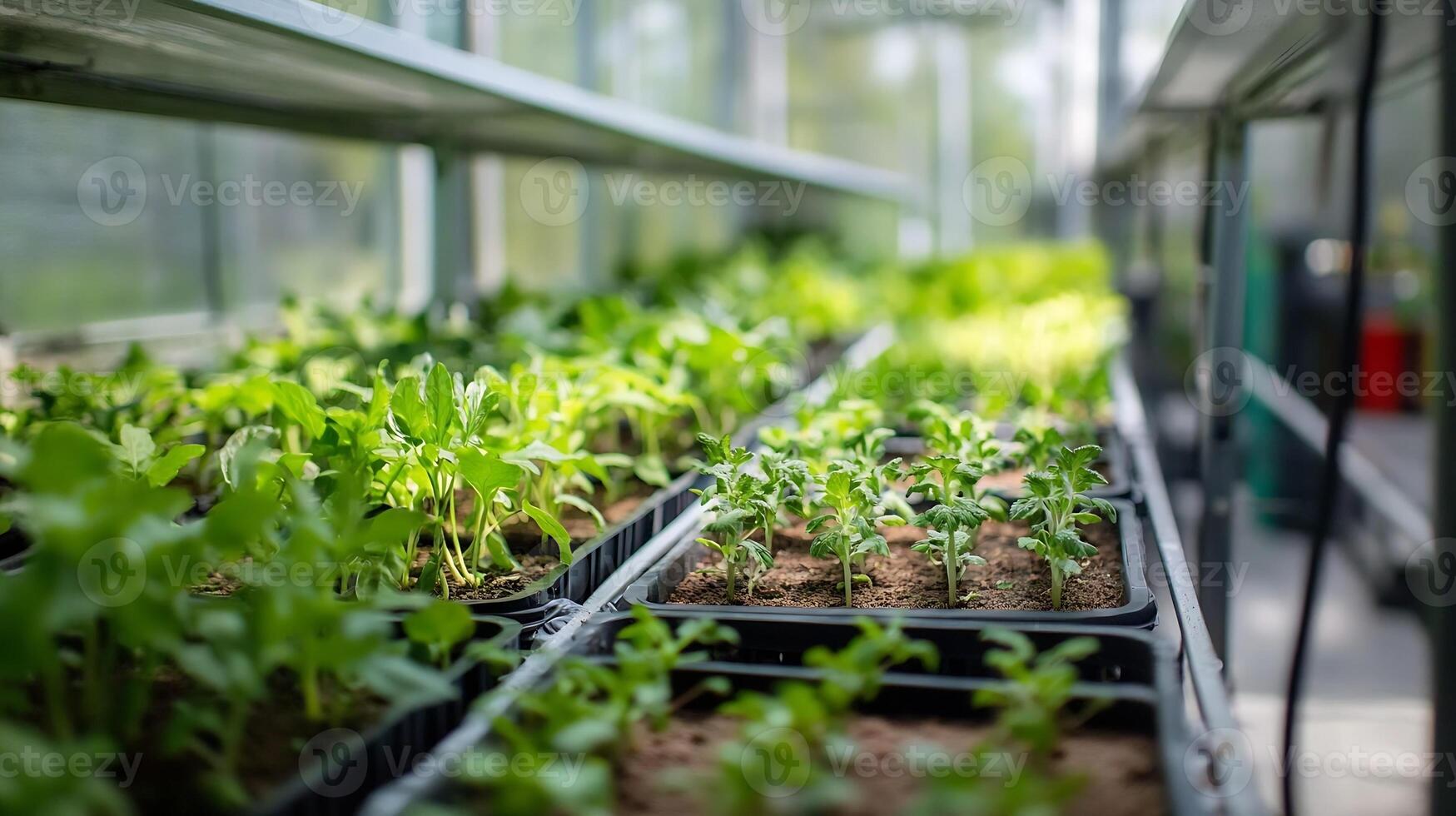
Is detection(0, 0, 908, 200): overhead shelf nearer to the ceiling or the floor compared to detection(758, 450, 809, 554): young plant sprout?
nearer to the ceiling

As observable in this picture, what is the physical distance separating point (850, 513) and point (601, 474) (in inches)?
12.2

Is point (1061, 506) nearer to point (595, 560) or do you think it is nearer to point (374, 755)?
point (595, 560)

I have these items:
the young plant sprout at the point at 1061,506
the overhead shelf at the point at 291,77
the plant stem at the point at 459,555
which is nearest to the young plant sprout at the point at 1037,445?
the young plant sprout at the point at 1061,506

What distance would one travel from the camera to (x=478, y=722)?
783mm

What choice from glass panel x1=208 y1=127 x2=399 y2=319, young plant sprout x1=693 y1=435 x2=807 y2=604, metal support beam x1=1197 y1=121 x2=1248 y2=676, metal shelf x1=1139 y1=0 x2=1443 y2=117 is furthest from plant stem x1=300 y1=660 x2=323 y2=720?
glass panel x1=208 y1=127 x2=399 y2=319

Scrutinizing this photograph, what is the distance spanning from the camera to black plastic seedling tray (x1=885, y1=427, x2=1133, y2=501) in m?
1.41

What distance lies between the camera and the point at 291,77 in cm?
150

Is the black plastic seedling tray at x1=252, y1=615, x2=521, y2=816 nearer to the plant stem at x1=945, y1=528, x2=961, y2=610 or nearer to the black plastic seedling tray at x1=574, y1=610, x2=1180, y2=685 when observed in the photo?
the black plastic seedling tray at x1=574, y1=610, x2=1180, y2=685

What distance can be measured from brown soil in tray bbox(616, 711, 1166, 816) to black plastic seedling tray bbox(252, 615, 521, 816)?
0.15 meters

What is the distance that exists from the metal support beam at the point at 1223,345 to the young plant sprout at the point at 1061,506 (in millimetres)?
913

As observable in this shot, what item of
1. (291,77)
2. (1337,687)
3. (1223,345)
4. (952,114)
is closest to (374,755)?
(291,77)

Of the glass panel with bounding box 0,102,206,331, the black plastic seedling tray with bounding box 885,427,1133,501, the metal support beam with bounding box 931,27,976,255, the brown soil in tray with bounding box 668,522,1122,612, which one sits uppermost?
the metal support beam with bounding box 931,27,976,255

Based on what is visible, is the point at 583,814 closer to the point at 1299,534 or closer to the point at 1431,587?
the point at 1431,587

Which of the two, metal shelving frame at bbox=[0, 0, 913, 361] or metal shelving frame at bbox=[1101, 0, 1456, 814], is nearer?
metal shelving frame at bbox=[1101, 0, 1456, 814]
